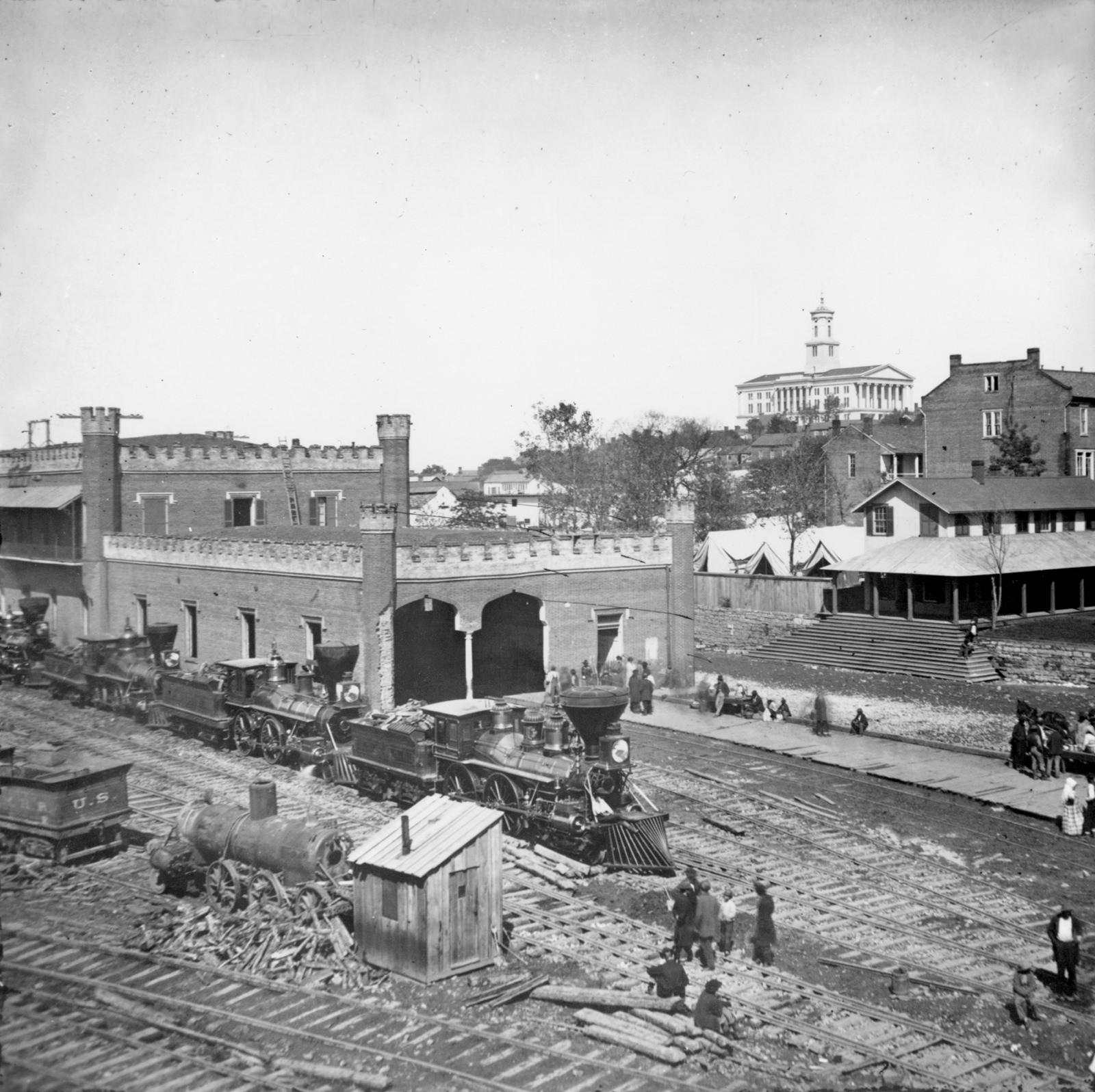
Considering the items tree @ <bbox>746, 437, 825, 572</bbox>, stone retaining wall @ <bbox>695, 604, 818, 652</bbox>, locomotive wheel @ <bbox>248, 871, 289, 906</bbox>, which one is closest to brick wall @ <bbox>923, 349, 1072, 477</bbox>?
tree @ <bbox>746, 437, 825, 572</bbox>

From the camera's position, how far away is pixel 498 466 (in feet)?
474

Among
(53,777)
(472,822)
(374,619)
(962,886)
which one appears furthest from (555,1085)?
(374,619)

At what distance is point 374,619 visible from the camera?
94.7 feet

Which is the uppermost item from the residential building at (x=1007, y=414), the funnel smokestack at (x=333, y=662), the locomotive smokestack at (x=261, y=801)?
the residential building at (x=1007, y=414)

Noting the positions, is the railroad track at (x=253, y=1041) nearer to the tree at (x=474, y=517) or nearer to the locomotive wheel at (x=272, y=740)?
the locomotive wheel at (x=272, y=740)

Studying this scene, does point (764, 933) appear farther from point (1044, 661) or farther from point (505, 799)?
point (1044, 661)

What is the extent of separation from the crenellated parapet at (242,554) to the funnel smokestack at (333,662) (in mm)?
2165

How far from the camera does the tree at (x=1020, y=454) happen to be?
49656 mm

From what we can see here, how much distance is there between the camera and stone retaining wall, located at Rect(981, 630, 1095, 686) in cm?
3253

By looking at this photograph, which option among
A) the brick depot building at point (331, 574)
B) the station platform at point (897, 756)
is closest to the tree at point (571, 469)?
the brick depot building at point (331, 574)

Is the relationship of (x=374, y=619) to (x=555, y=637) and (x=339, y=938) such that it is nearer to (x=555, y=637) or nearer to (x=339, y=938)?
(x=555, y=637)

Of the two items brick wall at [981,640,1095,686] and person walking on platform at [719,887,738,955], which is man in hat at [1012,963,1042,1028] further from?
brick wall at [981,640,1095,686]

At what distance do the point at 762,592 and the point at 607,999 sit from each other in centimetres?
3276

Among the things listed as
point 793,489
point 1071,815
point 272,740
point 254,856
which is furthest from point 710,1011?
point 793,489
